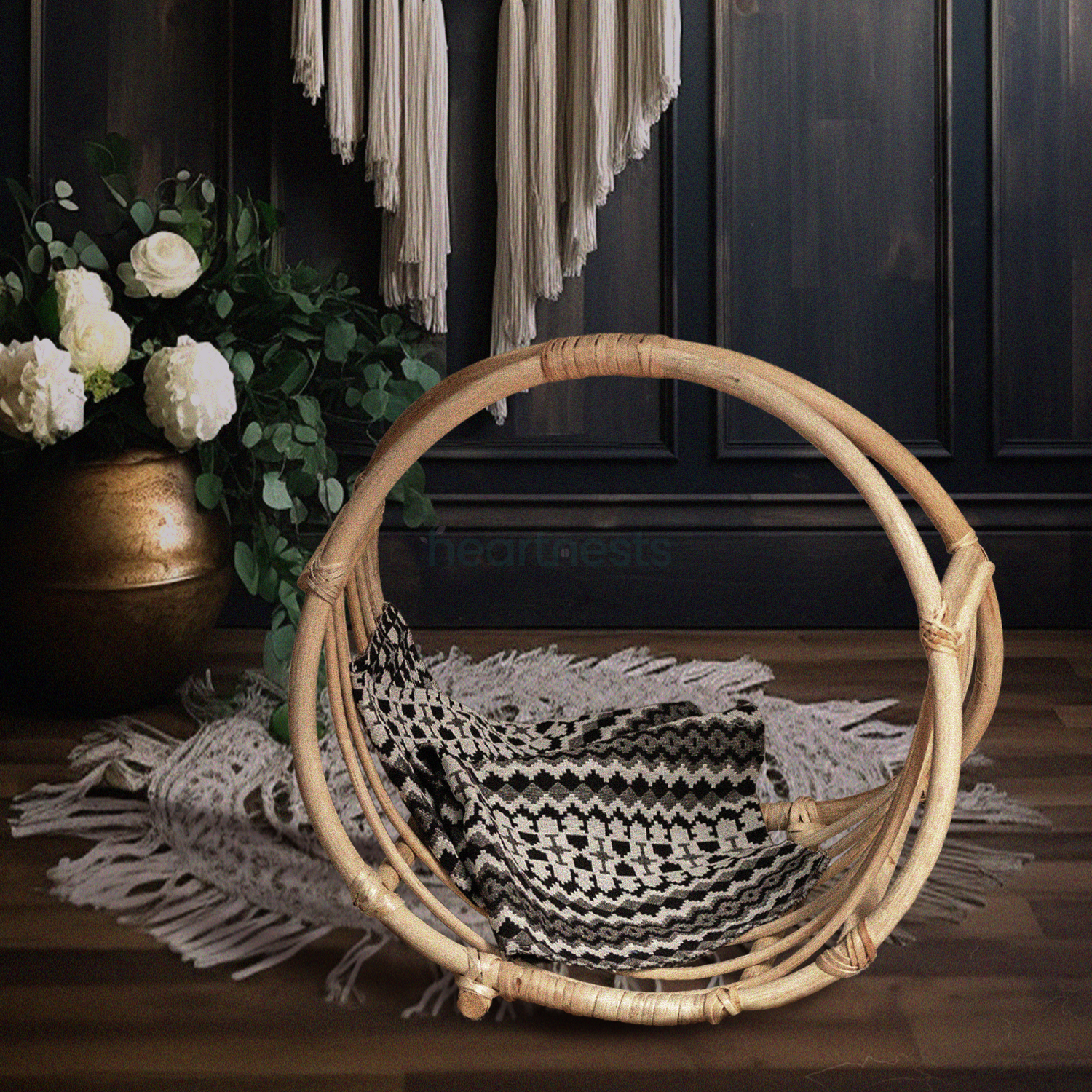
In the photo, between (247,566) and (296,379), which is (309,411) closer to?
(296,379)

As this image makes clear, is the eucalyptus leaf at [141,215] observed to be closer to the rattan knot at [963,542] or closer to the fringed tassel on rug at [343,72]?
the fringed tassel on rug at [343,72]

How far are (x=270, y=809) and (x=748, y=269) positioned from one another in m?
1.10

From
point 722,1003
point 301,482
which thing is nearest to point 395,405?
point 301,482

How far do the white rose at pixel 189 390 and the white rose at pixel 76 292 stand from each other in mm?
79

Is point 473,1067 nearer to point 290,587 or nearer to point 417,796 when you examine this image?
point 417,796

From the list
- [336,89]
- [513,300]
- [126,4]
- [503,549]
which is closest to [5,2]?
[126,4]

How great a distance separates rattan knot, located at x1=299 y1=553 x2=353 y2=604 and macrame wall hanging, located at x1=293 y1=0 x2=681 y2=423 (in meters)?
0.97

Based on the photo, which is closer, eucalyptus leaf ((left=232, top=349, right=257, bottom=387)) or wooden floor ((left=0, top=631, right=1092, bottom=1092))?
wooden floor ((left=0, top=631, right=1092, bottom=1092))

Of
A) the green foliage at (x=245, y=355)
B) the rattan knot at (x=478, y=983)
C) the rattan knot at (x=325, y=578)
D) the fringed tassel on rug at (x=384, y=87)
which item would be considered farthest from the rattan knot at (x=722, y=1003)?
the fringed tassel on rug at (x=384, y=87)

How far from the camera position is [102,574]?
48.8 inches

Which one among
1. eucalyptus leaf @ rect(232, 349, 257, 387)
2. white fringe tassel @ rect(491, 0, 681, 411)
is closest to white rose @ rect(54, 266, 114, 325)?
eucalyptus leaf @ rect(232, 349, 257, 387)

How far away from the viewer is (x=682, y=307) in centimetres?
178

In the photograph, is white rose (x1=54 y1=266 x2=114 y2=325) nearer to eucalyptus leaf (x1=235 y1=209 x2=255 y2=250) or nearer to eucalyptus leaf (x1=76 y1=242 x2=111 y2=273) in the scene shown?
eucalyptus leaf (x1=76 y1=242 x2=111 y2=273)

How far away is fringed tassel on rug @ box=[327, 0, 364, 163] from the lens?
5.18ft
